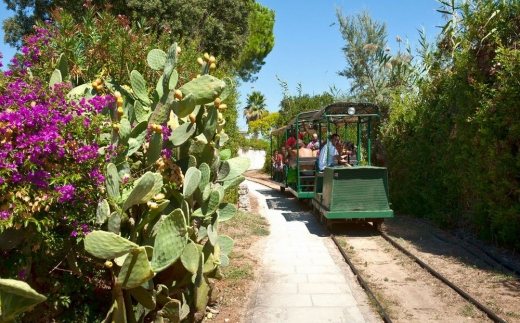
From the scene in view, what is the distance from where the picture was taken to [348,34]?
22094 millimetres

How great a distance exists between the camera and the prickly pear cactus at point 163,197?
390cm

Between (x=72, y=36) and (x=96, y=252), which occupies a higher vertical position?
(x=72, y=36)

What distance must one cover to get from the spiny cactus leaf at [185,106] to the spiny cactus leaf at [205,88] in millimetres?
→ 161

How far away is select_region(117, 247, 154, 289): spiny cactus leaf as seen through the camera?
389 centimetres

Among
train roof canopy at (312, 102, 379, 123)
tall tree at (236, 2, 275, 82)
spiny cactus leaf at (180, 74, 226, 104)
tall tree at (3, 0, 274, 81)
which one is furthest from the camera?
tall tree at (236, 2, 275, 82)

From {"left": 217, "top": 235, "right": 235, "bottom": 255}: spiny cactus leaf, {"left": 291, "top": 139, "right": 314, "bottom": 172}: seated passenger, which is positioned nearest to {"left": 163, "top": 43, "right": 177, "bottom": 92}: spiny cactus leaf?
{"left": 217, "top": 235, "right": 235, "bottom": 255}: spiny cactus leaf

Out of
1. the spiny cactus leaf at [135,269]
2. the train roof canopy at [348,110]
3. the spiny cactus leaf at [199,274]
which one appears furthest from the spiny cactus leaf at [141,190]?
the train roof canopy at [348,110]

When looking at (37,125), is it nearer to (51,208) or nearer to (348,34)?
(51,208)

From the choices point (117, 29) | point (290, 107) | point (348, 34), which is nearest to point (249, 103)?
point (290, 107)

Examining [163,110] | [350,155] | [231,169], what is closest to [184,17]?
[350,155]

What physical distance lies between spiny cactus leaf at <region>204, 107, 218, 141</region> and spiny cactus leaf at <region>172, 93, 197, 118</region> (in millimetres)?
407

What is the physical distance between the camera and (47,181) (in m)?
3.15

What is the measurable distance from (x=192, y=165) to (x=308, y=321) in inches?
87.9

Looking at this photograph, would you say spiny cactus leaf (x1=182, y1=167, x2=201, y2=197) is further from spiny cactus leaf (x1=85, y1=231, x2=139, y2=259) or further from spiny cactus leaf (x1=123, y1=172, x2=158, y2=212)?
spiny cactus leaf (x1=85, y1=231, x2=139, y2=259)
